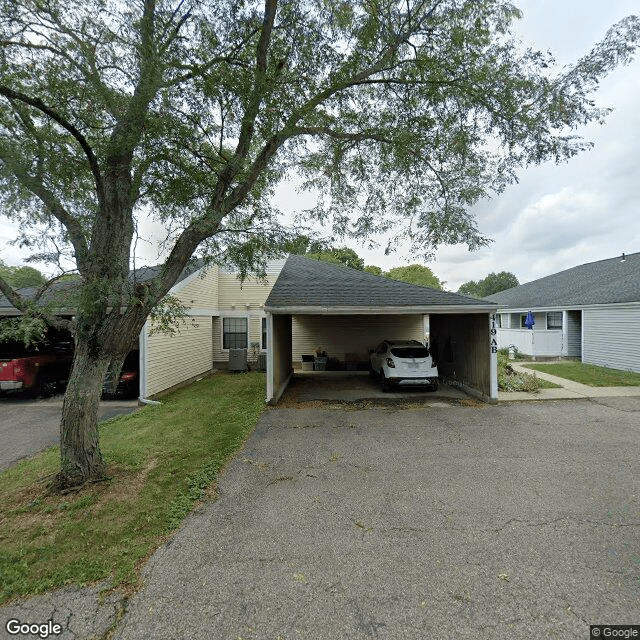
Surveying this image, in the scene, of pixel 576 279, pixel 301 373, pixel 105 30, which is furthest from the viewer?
pixel 576 279

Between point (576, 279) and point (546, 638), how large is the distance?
22.5 metres

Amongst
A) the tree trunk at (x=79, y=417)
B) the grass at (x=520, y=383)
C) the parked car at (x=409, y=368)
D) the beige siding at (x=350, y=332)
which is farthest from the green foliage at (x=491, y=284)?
the tree trunk at (x=79, y=417)

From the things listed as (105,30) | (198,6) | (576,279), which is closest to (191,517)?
(105,30)

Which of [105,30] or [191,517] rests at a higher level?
[105,30]

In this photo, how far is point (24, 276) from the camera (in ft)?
13.8

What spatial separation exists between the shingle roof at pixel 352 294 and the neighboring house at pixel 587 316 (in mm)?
2346

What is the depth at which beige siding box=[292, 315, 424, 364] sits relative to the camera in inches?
612

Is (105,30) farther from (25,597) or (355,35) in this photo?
(25,597)

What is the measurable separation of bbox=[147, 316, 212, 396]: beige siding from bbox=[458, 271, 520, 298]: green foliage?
234ft

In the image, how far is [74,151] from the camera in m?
4.93

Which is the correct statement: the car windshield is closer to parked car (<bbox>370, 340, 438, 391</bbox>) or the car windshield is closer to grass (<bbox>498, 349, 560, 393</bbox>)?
parked car (<bbox>370, 340, 438, 391</bbox>)

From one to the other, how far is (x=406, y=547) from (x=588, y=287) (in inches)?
753

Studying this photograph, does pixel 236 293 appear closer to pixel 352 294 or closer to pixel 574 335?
pixel 352 294

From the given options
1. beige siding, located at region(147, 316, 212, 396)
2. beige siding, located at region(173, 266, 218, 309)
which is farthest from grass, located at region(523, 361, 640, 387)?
beige siding, located at region(173, 266, 218, 309)
